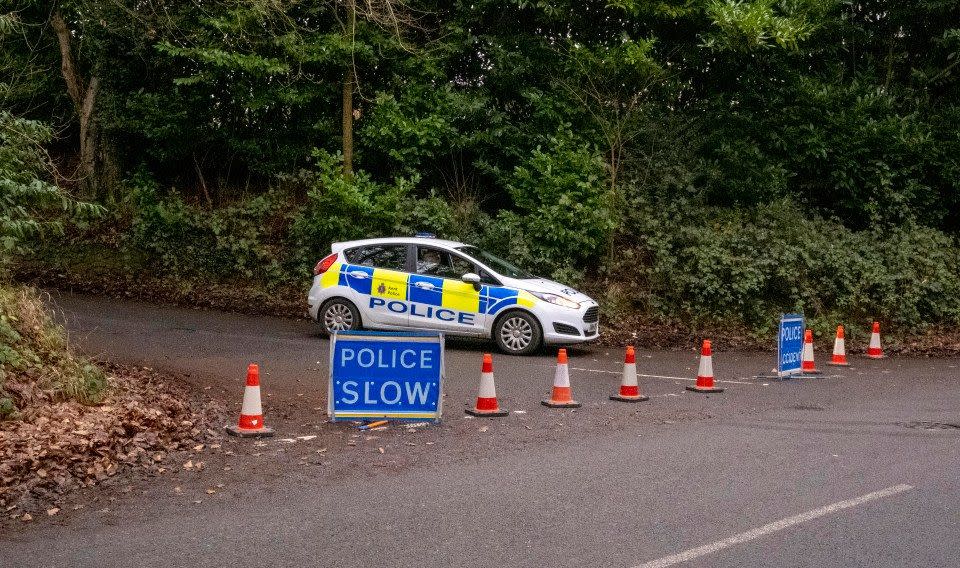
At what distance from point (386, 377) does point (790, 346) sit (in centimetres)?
682

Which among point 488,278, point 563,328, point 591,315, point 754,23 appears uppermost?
point 754,23

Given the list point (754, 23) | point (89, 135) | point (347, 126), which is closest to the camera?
point (754, 23)

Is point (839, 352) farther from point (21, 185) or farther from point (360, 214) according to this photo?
point (21, 185)

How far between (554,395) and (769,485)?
3884 mm

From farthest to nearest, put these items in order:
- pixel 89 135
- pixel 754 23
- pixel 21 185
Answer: pixel 89 135 → pixel 754 23 → pixel 21 185

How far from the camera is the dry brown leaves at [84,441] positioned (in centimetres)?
689

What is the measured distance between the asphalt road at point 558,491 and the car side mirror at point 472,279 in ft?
11.1

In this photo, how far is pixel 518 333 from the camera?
1523 cm

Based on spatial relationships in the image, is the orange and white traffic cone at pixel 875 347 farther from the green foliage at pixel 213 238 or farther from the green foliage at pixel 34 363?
the green foliage at pixel 34 363

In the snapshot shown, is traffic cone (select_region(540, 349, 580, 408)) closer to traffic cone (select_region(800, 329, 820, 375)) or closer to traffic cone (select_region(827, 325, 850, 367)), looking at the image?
traffic cone (select_region(800, 329, 820, 375))

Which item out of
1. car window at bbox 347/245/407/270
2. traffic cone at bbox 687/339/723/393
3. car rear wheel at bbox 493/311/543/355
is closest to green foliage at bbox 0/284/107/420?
car window at bbox 347/245/407/270

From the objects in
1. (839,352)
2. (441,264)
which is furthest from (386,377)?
(839,352)

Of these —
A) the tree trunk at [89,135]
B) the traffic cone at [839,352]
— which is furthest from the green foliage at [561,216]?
the tree trunk at [89,135]

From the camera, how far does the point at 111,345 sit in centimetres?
1430
